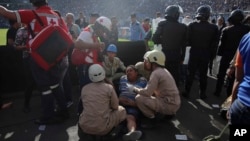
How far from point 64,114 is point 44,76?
32.2 inches

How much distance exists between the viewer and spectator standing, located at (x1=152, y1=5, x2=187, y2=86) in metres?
5.36

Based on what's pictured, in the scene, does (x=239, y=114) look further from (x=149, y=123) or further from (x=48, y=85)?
(x=48, y=85)

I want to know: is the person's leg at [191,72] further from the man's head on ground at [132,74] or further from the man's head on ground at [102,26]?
the man's head on ground at [102,26]

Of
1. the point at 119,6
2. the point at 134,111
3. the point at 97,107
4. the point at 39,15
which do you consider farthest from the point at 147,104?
the point at 119,6

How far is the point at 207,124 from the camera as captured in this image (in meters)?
4.48

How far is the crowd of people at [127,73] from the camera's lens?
3.56m

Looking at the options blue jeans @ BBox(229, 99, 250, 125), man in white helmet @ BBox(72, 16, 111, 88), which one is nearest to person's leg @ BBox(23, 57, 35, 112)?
man in white helmet @ BBox(72, 16, 111, 88)

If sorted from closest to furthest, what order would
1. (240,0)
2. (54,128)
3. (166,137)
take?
(166,137), (54,128), (240,0)

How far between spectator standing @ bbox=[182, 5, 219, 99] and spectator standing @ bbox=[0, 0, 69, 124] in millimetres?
2776

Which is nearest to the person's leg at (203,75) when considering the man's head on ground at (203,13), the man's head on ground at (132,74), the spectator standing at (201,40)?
the spectator standing at (201,40)

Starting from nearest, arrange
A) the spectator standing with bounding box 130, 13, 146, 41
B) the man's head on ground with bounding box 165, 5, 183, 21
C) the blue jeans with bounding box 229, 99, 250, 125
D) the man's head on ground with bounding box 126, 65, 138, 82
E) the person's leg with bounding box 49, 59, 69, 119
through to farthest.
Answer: the blue jeans with bounding box 229, 99, 250, 125 < the person's leg with bounding box 49, 59, 69, 119 < the man's head on ground with bounding box 126, 65, 138, 82 < the man's head on ground with bounding box 165, 5, 183, 21 < the spectator standing with bounding box 130, 13, 146, 41

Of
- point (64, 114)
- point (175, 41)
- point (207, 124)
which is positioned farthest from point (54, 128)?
point (175, 41)

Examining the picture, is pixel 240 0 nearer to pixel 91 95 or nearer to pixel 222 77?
pixel 222 77

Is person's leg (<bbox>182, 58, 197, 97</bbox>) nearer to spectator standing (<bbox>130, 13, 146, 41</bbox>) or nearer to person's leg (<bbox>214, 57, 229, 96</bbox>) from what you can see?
person's leg (<bbox>214, 57, 229, 96</bbox>)
